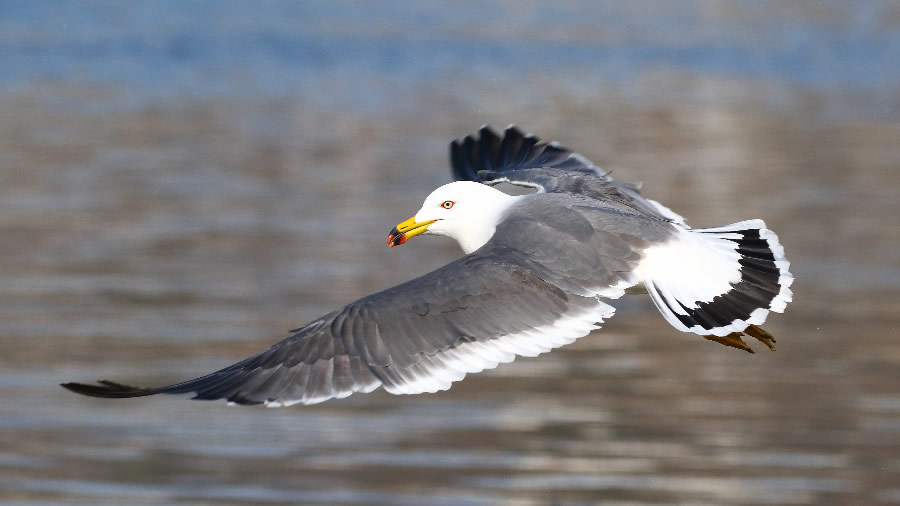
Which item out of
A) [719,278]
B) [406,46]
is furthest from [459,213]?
[406,46]

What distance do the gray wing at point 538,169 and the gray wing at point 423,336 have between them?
1.21 m

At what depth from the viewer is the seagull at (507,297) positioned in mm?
Result: 7262

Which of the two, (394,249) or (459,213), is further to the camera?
(394,249)

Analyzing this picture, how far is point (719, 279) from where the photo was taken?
8.01 m

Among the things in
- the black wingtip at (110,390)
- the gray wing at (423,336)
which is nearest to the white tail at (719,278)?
the gray wing at (423,336)

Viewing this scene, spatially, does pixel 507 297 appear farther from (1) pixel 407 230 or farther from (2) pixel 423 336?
(1) pixel 407 230

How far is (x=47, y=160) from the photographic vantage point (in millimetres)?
23203

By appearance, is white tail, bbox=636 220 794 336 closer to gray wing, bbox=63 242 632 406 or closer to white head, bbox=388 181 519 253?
gray wing, bbox=63 242 632 406

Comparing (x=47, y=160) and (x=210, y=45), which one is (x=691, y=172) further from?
(x=210, y=45)

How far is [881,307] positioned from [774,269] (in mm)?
8677

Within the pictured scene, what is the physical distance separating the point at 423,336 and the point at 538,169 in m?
2.64

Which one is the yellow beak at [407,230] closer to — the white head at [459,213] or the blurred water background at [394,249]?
the white head at [459,213]

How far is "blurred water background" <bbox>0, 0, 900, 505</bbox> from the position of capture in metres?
11.5

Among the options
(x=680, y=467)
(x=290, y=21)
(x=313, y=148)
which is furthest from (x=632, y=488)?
(x=290, y=21)
